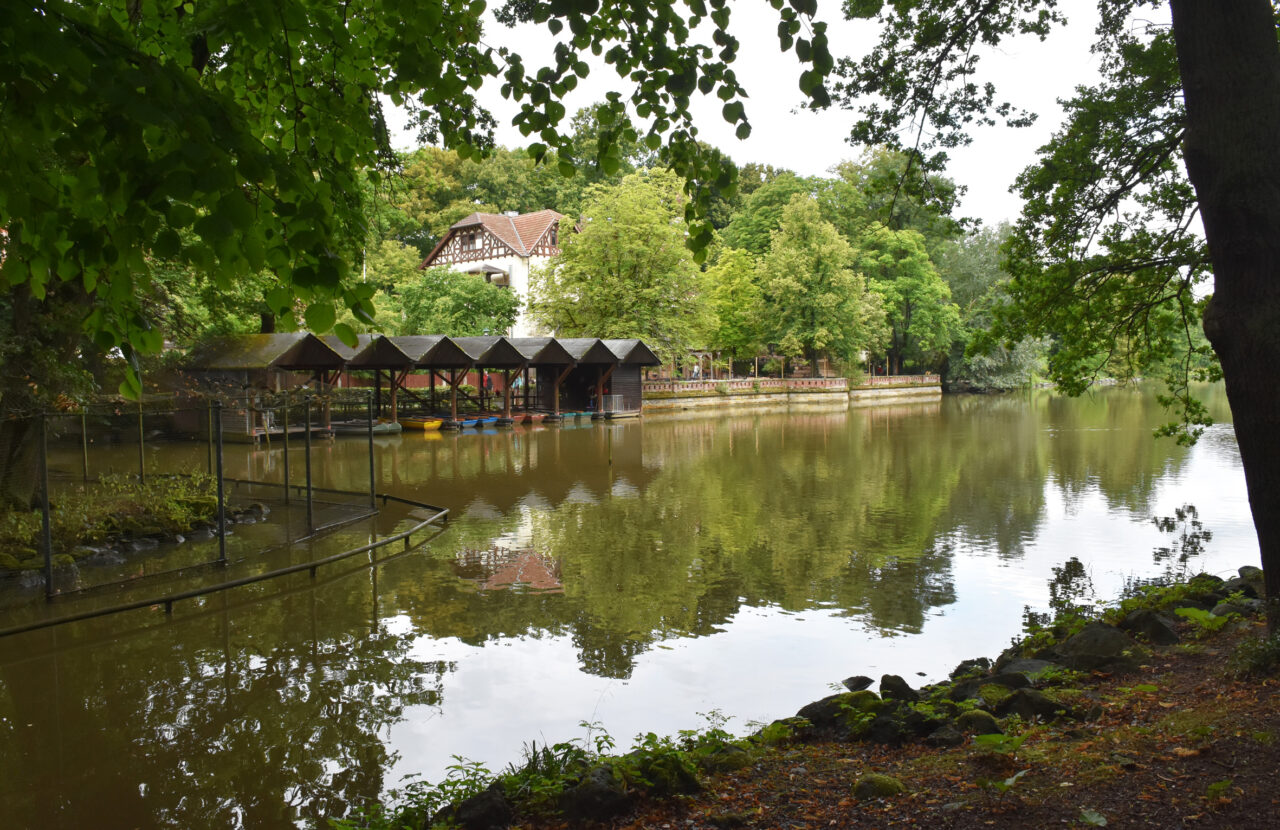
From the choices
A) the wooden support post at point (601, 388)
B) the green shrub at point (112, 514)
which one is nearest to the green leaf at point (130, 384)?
the green shrub at point (112, 514)

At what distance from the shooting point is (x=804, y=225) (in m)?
51.9

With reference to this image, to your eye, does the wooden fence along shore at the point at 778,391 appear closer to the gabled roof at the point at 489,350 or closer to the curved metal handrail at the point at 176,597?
the gabled roof at the point at 489,350

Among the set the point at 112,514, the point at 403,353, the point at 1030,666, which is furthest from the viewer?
the point at 403,353

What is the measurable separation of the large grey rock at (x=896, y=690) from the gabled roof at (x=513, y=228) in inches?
1887

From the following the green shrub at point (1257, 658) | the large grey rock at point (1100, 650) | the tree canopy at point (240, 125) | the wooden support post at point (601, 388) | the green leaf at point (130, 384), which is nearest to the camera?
the tree canopy at point (240, 125)

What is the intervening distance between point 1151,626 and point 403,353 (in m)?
25.9

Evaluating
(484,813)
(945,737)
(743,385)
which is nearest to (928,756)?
(945,737)

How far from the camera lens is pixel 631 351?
123 ft

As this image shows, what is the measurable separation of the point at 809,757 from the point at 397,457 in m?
19.9

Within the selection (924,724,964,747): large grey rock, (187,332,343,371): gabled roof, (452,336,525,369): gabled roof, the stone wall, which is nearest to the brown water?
(924,724,964,747): large grey rock

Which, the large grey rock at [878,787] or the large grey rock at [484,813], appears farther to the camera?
the large grey rock at [484,813]

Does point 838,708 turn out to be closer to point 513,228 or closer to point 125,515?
point 125,515

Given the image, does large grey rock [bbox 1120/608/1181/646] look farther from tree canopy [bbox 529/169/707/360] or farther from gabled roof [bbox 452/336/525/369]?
tree canopy [bbox 529/169/707/360]

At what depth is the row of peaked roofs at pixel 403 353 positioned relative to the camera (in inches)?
1047
